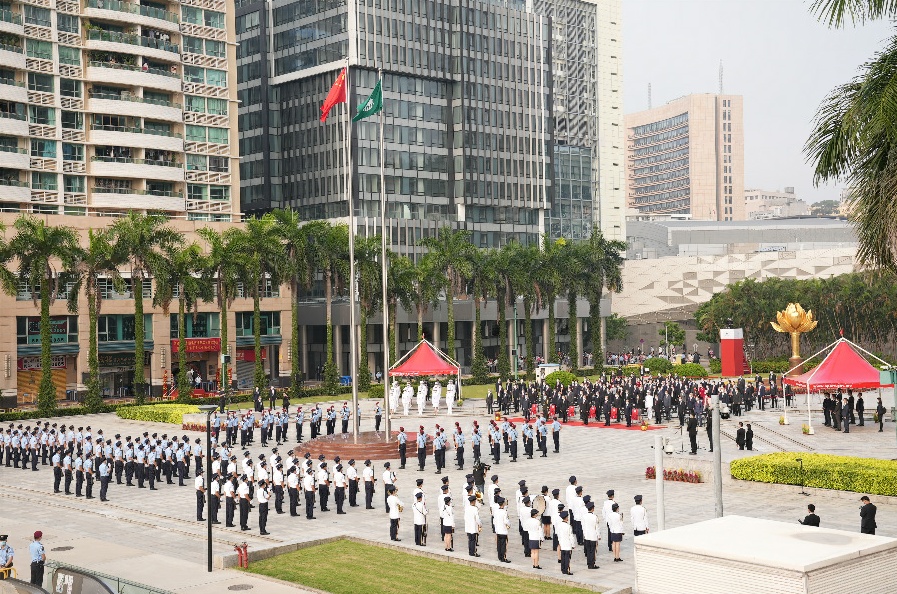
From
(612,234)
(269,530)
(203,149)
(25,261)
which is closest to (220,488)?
(269,530)

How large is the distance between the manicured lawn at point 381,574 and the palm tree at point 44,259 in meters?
37.3

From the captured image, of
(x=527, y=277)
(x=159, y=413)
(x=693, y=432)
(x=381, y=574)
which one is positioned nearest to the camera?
(x=381, y=574)

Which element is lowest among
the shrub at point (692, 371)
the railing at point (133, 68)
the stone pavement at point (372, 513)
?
the stone pavement at point (372, 513)

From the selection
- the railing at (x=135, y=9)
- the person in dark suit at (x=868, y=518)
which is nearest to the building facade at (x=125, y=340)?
the railing at (x=135, y=9)

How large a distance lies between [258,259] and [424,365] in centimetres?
1265

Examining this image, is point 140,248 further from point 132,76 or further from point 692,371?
point 692,371

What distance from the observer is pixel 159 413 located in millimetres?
51750

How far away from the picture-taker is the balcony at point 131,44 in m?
73.1

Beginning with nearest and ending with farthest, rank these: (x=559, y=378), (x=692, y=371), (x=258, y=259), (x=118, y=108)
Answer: (x=559, y=378) < (x=258, y=259) < (x=692, y=371) < (x=118, y=108)

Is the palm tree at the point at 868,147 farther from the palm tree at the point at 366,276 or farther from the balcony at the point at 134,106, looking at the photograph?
the balcony at the point at 134,106

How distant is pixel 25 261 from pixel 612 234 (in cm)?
8371

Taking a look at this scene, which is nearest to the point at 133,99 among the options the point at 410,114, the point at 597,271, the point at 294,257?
the point at 294,257

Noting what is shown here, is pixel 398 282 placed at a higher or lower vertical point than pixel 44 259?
lower

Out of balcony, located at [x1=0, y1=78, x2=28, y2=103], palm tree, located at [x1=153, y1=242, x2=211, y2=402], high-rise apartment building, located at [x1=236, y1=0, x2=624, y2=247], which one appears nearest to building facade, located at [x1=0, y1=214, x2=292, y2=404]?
palm tree, located at [x1=153, y1=242, x2=211, y2=402]
